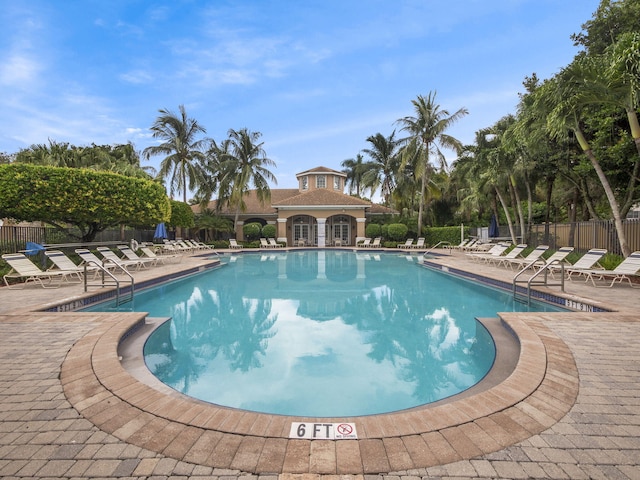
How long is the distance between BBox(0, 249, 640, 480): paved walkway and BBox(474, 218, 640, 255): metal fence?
40.4 ft

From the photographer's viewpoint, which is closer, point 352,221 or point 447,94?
point 447,94

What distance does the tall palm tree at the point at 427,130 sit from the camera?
25.8m

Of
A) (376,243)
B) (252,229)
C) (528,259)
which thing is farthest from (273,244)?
(528,259)

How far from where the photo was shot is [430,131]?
85.8 feet

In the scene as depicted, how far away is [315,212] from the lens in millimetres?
30750

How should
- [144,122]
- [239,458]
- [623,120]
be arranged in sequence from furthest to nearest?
[144,122] → [623,120] → [239,458]

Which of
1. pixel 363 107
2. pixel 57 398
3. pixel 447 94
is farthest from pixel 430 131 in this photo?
pixel 57 398

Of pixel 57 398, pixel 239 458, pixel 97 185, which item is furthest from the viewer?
pixel 97 185

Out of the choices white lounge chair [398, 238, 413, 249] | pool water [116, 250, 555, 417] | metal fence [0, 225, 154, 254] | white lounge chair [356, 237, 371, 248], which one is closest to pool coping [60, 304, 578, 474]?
pool water [116, 250, 555, 417]

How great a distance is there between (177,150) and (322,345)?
1068 inches

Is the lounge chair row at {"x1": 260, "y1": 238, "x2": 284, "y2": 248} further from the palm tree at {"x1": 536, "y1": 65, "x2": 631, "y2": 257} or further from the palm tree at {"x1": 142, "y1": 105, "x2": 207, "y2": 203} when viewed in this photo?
the palm tree at {"x1": 536, "y1": 65, "x2": 631, "y2": 257}

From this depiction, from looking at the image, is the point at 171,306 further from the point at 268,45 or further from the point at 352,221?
the point at 352,221

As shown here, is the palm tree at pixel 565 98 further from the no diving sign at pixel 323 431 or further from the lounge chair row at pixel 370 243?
the lounge chair row at pixel 370 243

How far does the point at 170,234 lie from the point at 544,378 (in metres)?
30.0
